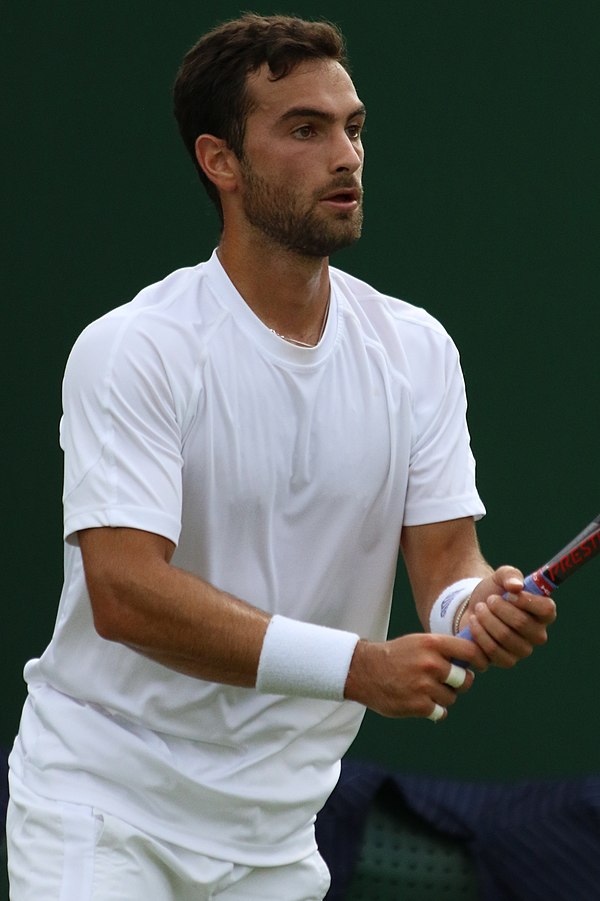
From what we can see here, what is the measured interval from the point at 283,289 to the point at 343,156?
0.26 metres

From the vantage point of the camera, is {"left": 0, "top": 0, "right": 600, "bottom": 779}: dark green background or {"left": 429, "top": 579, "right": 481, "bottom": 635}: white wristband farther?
{"left": 0, "top": 0, "right": 600, "bottom": 779}: dark green background

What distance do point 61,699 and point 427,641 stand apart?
722 mm

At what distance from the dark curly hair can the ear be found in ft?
0.05

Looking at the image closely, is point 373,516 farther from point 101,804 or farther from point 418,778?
point 418,778

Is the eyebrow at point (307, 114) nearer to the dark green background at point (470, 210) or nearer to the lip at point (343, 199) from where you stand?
the lip at point (343, 199)

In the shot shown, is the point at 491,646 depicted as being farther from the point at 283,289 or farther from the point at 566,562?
the point at 283,289

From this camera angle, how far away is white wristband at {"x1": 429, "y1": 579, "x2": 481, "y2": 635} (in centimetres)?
277

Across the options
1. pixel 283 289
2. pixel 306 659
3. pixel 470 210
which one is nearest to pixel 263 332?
pixel 283 289

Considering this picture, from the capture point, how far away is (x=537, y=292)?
4.17 meters

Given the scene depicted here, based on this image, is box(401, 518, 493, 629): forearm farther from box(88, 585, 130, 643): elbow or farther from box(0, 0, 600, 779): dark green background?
box(0, 0, 600, 779): dark green background

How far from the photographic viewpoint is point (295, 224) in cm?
284

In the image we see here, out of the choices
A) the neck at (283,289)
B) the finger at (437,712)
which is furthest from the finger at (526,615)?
the neck at (283,289)

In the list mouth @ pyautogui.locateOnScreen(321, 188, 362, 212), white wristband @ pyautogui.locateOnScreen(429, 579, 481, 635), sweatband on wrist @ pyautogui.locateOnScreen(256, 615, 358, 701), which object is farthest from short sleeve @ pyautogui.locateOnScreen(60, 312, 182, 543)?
white wristband @ pyautogui.locateOnScreen(429, 579, 481, 635)

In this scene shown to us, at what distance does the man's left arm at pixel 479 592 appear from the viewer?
8.27ft
